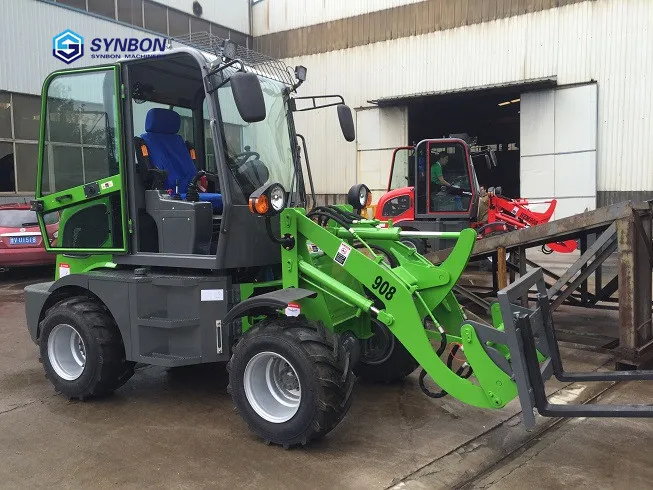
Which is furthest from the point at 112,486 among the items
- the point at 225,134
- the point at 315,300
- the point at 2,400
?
the point at 225,134

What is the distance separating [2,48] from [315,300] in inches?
563

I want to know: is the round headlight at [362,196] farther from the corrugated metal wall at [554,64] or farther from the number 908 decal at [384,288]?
the corrugated metal wall at [554,64]

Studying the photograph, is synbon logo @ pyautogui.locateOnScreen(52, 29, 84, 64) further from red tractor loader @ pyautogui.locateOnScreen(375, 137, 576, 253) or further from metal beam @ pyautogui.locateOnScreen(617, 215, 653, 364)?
metal beam @ pyautogui.locateOnScreen(617, 215, 653, 364)

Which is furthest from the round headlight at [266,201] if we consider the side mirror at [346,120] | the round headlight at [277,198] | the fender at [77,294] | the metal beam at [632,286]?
the metal beam at [632,286]

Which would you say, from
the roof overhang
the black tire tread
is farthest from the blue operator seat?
the roof overhang

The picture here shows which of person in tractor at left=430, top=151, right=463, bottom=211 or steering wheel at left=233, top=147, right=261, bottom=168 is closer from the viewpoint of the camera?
steering wheel at left=233, top=147, right=261, bottom=168

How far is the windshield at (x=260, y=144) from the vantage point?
4.56 meters

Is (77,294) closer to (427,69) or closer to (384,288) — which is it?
(384,288)

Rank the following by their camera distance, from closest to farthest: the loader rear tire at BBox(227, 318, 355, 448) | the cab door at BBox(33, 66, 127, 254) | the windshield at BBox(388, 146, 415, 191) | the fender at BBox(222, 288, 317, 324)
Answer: the loader rear tire at BBox(227, 318, 355, 448)
the fender at BBox(222, 288, 317, 324)
the cab door at BBox(33, 66, 127, 254)
the windshield at BBox(388, 146, 415, 191)

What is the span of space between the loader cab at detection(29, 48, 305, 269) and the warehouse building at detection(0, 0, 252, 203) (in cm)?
1188

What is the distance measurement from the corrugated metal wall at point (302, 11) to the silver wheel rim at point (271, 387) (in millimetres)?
16320

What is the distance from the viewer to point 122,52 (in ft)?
56.5

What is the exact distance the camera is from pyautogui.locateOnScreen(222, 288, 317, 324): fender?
155 inches

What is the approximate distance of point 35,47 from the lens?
15.6 metres
